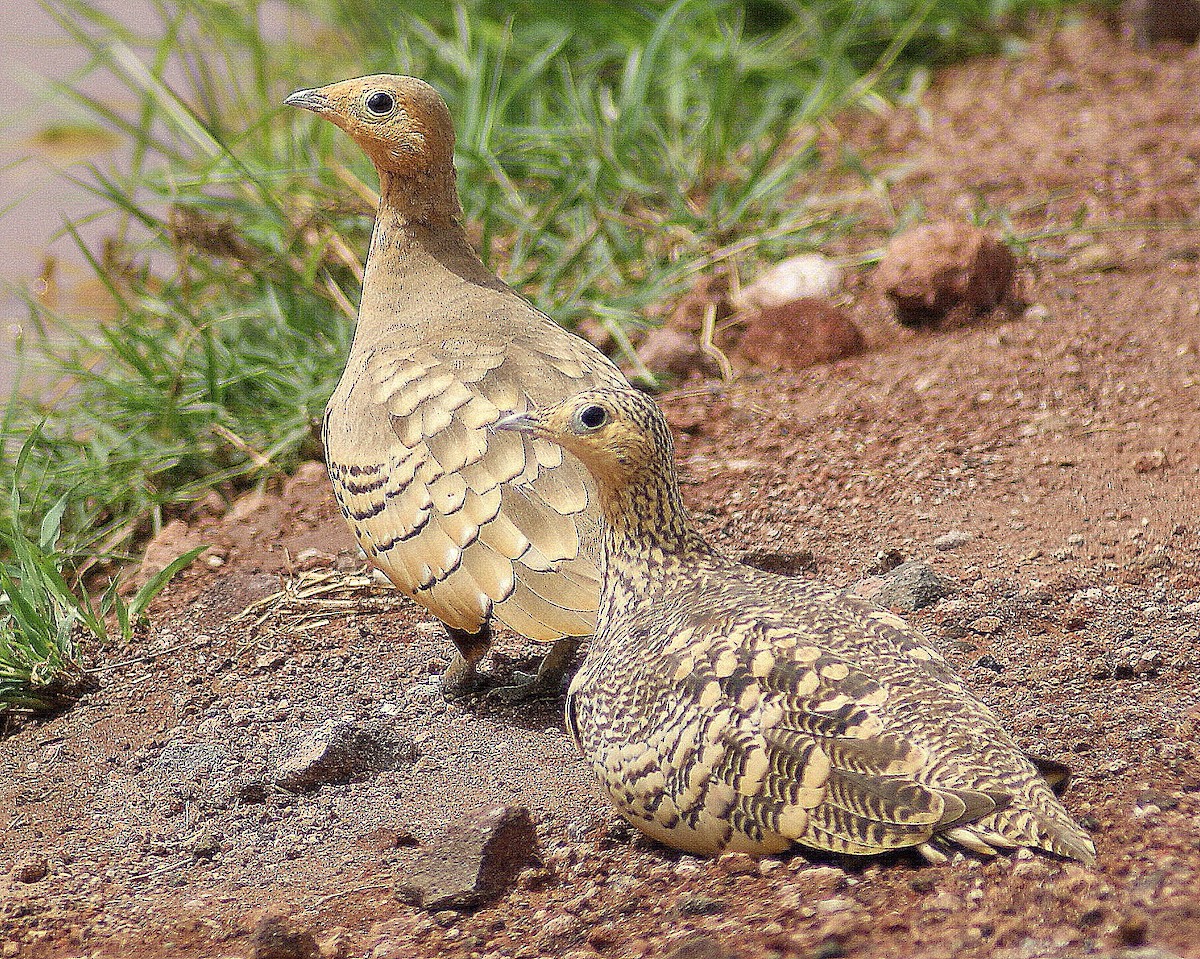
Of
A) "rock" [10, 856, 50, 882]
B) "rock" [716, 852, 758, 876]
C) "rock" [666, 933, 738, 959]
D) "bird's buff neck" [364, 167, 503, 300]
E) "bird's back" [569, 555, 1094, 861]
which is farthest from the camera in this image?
"bird's buff neck" [364, 167, 503, 300]

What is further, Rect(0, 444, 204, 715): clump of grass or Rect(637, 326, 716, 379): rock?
Rect(637, 326, 716, 379): rock

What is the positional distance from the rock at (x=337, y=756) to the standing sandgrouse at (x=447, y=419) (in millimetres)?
309

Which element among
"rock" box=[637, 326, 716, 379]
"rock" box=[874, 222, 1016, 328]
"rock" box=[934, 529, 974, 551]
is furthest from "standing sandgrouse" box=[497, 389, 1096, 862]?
"rock" box=[874, 222, 1016, 328]

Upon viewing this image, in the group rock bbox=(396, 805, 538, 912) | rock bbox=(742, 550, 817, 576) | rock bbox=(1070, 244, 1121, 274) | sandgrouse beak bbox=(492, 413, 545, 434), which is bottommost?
rock bbox=(396, 805, 538, 912)

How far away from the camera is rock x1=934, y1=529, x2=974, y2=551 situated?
3.69 metres

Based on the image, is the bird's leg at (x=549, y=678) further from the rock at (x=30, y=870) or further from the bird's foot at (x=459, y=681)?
the rock at (x=30, y=870)

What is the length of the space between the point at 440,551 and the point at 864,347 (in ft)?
7.37

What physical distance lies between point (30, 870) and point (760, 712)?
1.67 metres

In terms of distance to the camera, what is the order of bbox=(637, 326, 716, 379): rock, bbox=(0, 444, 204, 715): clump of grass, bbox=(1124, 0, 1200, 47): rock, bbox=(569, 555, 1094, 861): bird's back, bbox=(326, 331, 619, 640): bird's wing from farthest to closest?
1. bbox=(1124, 0, 1200, 47): rock
2. bbox=(637, 326, 716, 379): rock
3. bbox=(0, 444, 204, 715): clump of grass
4. bbox=(326, 331, 619, 640): bird's wing
5. bbox=(569, 555, 1094, 861): bird's back

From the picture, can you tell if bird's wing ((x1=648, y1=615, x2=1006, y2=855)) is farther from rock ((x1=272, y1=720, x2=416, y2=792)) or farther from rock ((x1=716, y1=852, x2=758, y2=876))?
rock ((x1=272, y1=720, x2=416, y2=792))

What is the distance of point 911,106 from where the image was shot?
6562 mm

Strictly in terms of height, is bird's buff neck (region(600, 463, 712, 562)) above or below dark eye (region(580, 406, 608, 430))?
below

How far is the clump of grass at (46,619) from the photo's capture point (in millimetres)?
3668

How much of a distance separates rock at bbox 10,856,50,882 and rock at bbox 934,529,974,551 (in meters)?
2.33
